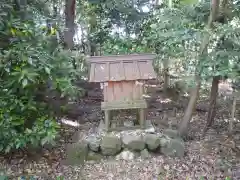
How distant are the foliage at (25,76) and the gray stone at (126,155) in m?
1.20

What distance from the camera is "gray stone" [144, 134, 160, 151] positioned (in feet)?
12.8

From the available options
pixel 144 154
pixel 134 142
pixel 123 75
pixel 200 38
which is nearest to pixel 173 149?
pixel 144 154

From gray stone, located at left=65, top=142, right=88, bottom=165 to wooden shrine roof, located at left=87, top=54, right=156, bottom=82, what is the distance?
966 mm

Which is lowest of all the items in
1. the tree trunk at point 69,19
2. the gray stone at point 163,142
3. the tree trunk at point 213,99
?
the gray stone at point 163,142

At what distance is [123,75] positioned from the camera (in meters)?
3.80

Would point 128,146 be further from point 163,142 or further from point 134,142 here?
point 163,142

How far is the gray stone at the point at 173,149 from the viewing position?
3.93m

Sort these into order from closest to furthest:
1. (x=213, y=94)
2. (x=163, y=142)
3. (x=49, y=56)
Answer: (x=49, y=56) → (x=163, y=142) → (x=213, y=94)

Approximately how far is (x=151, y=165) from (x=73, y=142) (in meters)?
1.27

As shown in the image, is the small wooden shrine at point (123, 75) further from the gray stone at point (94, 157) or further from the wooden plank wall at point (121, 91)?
the gray stone at point (94, 157)

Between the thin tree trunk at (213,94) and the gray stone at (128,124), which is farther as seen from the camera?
the gray stone at (128,124)

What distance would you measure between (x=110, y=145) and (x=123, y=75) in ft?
3.29

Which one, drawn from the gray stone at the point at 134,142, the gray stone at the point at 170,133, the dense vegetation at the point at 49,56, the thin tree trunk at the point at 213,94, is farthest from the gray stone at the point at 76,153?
the thin tree trunk at the point at 213,94

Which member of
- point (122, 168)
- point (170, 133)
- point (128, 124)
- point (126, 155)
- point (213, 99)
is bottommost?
point (122, 168)
